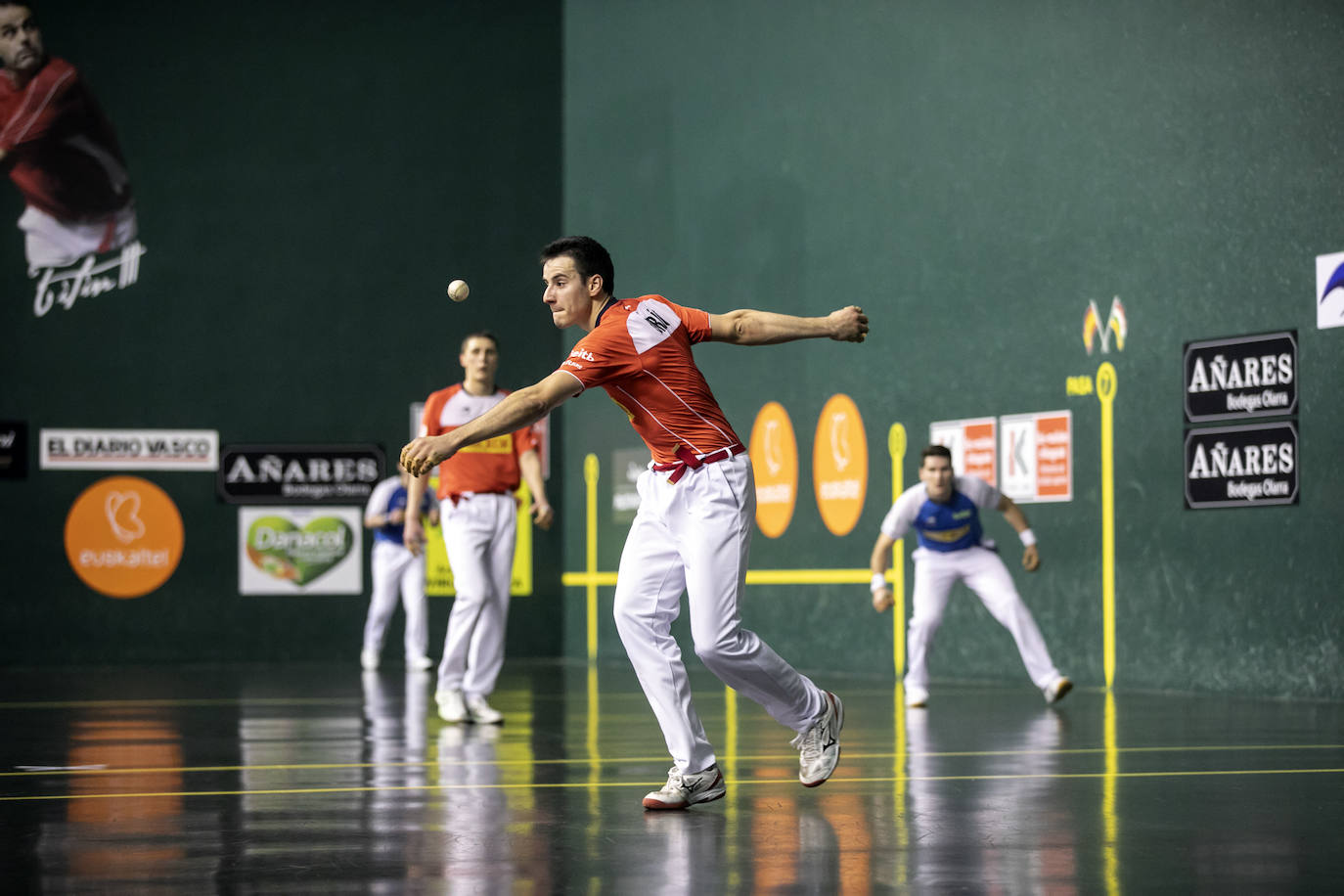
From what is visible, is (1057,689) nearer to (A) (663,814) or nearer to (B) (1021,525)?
(B) (1021,525)

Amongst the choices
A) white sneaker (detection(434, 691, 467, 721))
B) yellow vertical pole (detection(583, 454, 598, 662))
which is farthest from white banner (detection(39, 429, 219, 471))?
white sneaker (detection(434, 691, 467, 721))

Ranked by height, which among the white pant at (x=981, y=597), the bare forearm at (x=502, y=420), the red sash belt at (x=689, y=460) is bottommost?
the white pant at (x=981, y=597)

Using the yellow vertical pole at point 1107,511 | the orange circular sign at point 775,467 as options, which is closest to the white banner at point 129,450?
the orange circular sign at point 775,467

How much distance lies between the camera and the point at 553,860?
347 cm

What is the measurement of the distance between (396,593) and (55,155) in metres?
4.34

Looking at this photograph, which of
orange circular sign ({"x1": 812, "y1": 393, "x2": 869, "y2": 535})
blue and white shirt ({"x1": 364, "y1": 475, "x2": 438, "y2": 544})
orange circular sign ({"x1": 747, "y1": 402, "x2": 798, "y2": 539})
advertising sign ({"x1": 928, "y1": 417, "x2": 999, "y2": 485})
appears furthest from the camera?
blue and white shirt ({"x1": 364, "y1": 475, "x2": 438, "y2": 544})

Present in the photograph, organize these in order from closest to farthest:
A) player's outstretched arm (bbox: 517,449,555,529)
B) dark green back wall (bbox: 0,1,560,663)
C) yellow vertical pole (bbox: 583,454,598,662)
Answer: player's outstretched arm (bbox: 517,449,555,529), dark green back wall (bbox: 0,1,560,663), yellow vertical pole (bbox: 583,454,598,662)

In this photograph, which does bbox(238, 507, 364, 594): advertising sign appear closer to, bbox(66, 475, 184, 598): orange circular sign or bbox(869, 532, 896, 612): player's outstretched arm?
bbox(66, 475, 184, 598): orange circular sign

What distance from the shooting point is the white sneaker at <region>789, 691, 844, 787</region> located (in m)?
4.52

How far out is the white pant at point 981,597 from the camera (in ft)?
26.7

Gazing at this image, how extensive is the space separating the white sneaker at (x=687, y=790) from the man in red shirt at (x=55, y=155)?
10.5 meters

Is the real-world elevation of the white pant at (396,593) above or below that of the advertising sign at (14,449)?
below

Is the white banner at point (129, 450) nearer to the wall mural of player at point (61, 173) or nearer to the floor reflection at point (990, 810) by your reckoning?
the wall mural of player at point (61, 173)

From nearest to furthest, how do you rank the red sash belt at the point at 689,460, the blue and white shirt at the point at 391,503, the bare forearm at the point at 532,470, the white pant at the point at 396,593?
the red sash belt at the point at 689,460 → the bare forearm at the point at 532,470 → the white pant at the point at 396,593 → the blue and white shirt at the point at 391,503
